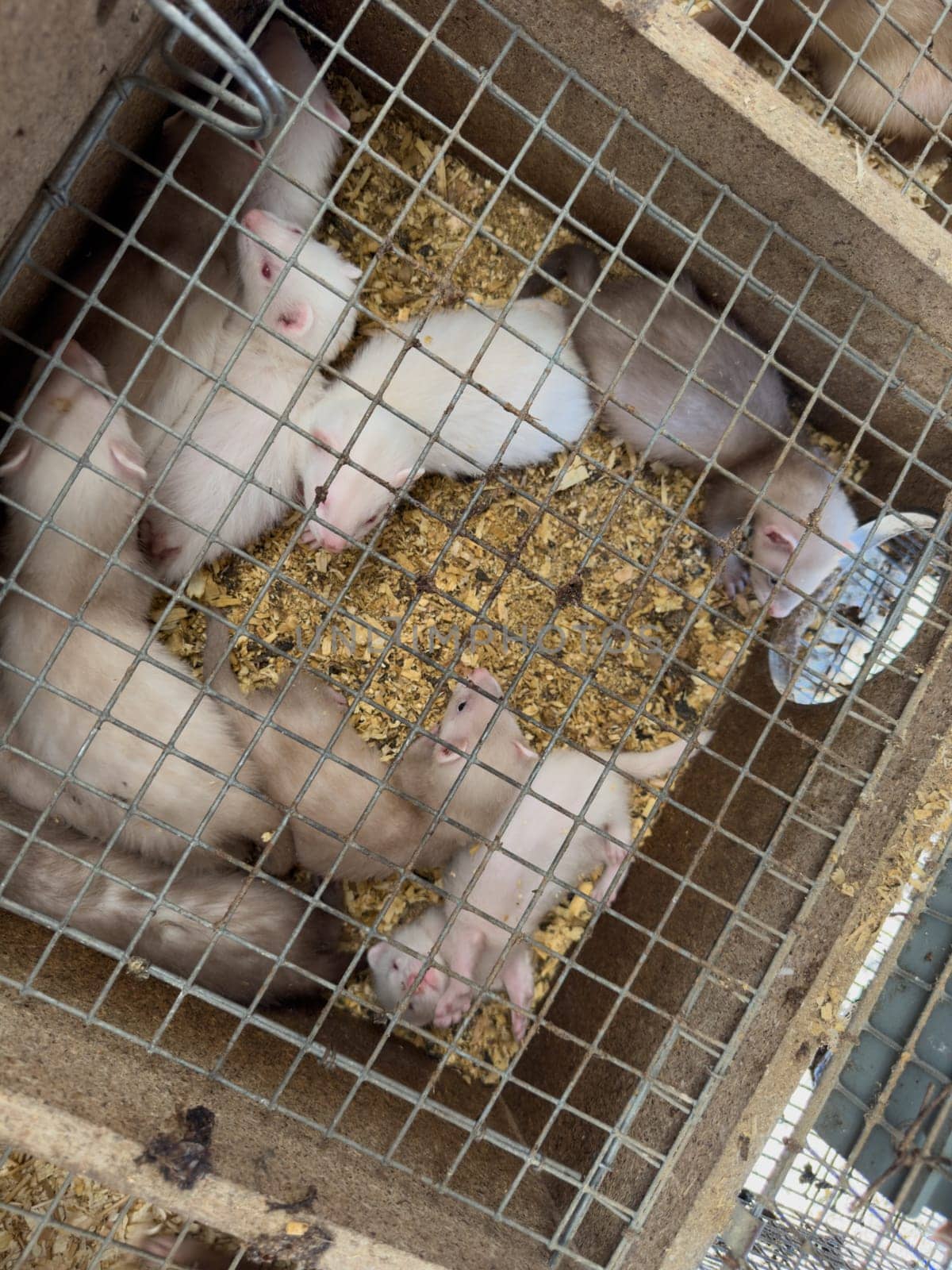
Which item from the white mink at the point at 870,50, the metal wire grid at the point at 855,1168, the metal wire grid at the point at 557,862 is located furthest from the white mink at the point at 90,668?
the white mink at the point at 870,50

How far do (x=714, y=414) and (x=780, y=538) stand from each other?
418 millimetres

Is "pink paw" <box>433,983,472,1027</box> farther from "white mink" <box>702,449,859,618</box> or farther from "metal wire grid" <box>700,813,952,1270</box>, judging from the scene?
"white mink" <box>702,449,859,618</box>

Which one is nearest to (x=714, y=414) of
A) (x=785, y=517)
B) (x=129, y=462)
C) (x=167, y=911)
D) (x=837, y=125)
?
(x=785, y=517)

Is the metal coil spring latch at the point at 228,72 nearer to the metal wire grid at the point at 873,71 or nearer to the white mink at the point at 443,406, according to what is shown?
the white mink at the point at 443,406

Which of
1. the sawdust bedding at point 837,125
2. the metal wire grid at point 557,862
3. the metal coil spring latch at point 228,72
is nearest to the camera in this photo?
the metal coil spring latch at point 228,72

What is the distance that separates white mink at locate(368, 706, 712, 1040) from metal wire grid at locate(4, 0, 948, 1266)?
0.34 m

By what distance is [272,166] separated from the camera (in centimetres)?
190

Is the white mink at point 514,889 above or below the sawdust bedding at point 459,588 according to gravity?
below

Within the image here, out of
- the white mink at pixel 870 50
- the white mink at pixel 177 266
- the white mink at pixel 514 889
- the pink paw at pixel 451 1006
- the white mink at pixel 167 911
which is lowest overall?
the white mink at pixel 167 911

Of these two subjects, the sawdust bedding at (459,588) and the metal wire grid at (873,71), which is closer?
the metal wire grid at (873,71)

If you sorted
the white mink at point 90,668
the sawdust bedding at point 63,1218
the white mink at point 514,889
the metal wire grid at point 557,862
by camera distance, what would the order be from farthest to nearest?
the white mink at point 514,889 < the sawdust bedding at point 63,1218 < the white mink at point 90,668 < the metal wire grid at point 557,862

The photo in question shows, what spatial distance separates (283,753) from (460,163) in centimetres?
176

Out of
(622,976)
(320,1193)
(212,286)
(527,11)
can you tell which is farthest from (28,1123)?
(527,11)

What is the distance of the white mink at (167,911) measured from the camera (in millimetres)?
2318
